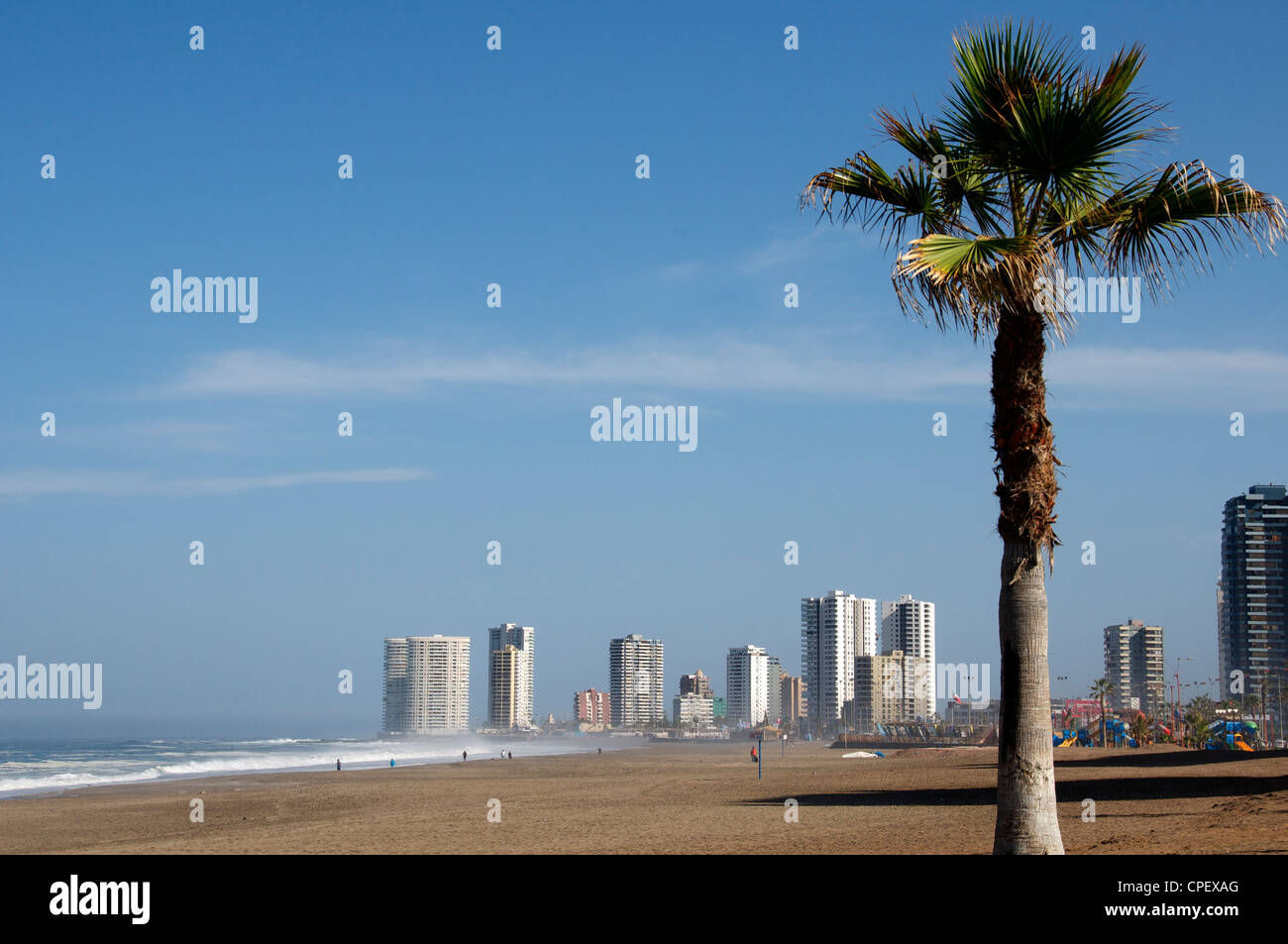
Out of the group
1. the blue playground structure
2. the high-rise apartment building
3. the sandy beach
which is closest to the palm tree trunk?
the sandy beach

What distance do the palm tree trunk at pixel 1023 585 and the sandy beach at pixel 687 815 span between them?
475 cm

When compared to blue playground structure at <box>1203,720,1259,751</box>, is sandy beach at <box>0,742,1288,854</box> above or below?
above

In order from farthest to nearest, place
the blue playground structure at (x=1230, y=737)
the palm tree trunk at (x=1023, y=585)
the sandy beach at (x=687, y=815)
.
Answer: the blue playground structure at (x=1230, y=737), the sandy beach at (x=687, y=815), the palm tree trunk at (x=1023, y=585)

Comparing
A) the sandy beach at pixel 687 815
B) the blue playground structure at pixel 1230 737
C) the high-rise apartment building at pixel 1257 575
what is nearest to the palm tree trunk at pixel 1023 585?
the sandy beach at pixel 687 815

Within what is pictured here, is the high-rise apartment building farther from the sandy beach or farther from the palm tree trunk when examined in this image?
the palm tree trunk

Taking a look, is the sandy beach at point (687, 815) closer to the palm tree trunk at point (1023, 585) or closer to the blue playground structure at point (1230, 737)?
the palm tree trunk at point (1023, 585)

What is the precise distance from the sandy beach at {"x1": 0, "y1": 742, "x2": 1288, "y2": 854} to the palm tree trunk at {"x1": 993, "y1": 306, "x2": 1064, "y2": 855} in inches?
187

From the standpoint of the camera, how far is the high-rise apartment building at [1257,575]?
17162 cm

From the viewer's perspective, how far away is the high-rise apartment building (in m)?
172

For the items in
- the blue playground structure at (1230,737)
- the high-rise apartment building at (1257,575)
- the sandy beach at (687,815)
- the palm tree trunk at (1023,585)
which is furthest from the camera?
the high-rise apartment building at (1257,575)

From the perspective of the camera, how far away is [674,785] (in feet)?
138
